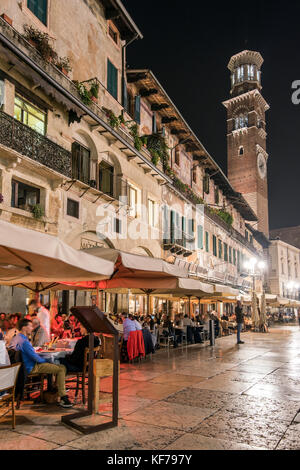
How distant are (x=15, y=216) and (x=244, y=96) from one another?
187 ft

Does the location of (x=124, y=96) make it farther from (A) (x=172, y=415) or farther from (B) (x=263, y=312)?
(A) (x=172, y=415)

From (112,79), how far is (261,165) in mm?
46722

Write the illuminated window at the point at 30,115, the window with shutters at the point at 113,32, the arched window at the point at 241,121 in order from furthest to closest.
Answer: the arched window at the point at 241,121 → the window with shutters at the point at 113,32 → the illuminated window at the point at 30,115

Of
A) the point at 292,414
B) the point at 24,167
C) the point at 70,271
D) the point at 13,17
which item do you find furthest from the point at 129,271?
the point at 13,17

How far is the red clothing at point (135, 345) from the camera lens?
9.93 m

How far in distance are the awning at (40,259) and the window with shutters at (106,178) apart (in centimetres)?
1181

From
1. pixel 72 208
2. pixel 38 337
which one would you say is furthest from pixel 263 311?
pixel 38 337

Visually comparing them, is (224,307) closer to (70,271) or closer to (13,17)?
(13,17)

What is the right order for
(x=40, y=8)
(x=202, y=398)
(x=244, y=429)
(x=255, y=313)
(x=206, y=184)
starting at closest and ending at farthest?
1. (x=244, y=429)
2. (x=202, y=398)
3. (x=40, y=8)
4. (x=255, y=313)
5. (x=206, y=184)

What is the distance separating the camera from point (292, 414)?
17.8ft

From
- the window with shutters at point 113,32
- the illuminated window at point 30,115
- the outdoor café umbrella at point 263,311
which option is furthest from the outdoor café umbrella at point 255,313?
the window with shutters at point 113,32

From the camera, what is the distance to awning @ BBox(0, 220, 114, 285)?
444 cm

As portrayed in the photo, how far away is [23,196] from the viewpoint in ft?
45.2

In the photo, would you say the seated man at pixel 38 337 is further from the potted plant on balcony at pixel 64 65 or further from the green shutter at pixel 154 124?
the green shutter at pixel 154 124
